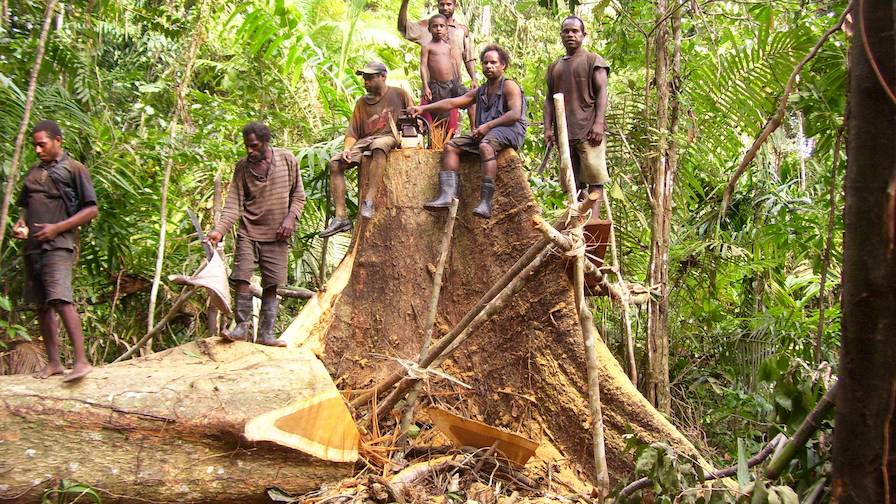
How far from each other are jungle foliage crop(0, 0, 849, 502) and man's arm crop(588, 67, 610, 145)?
70 cm

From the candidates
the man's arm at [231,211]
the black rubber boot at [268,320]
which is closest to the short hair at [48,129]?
the man's arm at [231,211]

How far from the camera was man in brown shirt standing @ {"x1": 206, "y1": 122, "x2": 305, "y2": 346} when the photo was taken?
575cm

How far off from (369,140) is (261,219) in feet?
3.79

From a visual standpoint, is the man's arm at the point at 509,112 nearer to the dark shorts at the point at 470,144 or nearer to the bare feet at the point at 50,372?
the dark shorts at the point at 470,144

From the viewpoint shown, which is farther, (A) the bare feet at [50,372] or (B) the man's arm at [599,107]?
(B) the man's arm at [599,107]

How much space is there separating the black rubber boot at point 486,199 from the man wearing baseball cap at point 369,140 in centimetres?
89

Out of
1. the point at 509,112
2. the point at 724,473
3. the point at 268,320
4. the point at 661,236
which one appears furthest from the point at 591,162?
the point at 724,473

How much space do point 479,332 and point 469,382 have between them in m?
0.40

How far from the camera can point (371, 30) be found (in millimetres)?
14602

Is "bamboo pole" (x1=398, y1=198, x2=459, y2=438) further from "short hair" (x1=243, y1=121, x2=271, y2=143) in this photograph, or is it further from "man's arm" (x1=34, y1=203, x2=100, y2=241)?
"man's arm" (x1=34, y1=203, x2=100, y2=241)

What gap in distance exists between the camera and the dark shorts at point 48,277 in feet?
16.2

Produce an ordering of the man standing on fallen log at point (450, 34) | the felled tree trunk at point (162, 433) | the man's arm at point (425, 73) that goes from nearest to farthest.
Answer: the felled tree trunk at point (162, 433) → the man's arm at point (425, 73) → the man standing on fallen log at point (450, 34)

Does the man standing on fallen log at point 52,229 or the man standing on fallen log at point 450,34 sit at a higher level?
the man standing on fallen log at point 450,34

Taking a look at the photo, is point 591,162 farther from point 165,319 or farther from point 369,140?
point 165,319
